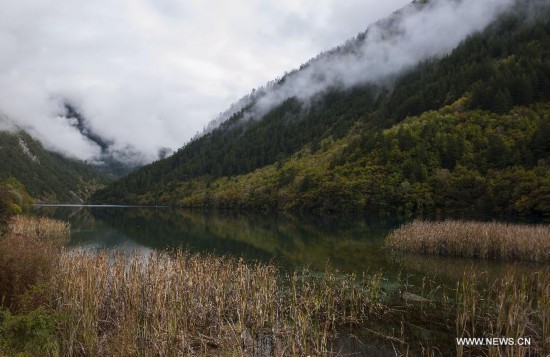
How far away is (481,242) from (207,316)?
99.4 feet

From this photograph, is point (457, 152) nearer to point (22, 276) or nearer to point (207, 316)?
point (207, 316)

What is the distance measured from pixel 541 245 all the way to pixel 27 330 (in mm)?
38601

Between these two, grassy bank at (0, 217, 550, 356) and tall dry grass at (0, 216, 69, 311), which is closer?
grassy bank at (0, 217, 550, 356)

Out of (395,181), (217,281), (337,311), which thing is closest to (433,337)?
(337,311)

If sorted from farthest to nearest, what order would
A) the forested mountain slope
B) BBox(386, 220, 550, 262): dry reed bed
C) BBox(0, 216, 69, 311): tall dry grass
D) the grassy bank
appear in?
the forested mountain slope, BBox(386, 220, 550, 262): dry reed bed, BBox(0, 216, 69, 311): tall dry grass, the grassy bank

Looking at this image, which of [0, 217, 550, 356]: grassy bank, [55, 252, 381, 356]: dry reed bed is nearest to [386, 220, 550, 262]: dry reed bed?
[0, 217, 550, 356]: grassy bank

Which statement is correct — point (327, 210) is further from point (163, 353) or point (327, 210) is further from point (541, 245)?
point (163, 353)

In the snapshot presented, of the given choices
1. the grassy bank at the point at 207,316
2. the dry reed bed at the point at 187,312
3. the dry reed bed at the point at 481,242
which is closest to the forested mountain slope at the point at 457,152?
the dry reed bed at the point at 481,242

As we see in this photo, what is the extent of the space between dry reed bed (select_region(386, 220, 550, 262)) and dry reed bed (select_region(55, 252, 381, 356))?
21.5 meters

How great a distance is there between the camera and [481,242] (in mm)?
37781

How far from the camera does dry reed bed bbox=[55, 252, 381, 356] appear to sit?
13.4 m

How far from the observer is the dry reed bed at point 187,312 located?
43.8 feet

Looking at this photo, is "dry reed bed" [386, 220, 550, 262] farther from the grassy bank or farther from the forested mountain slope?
the forested mountain slope

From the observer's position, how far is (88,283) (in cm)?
1658
